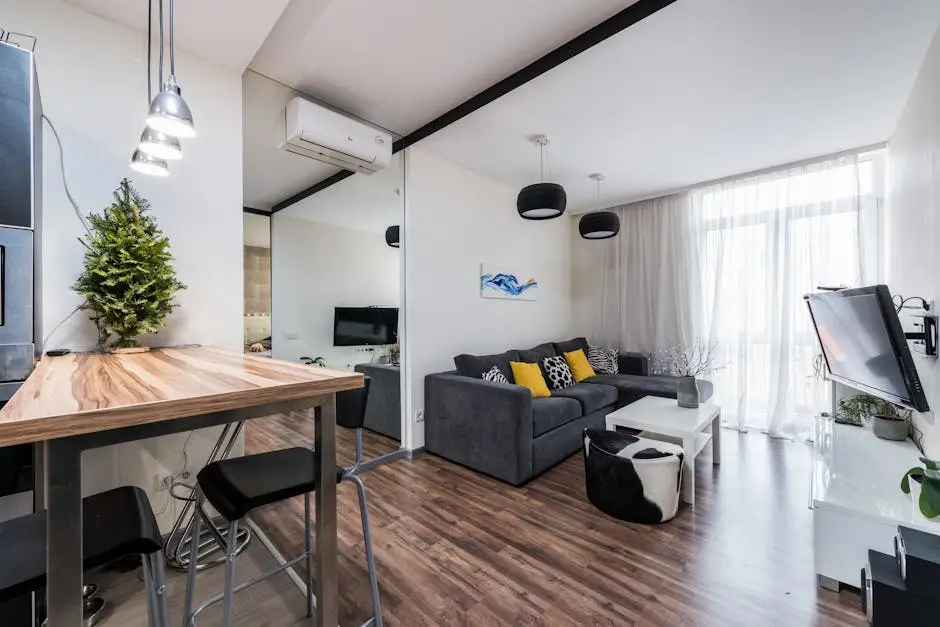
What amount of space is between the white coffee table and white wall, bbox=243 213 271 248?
8.99 ft

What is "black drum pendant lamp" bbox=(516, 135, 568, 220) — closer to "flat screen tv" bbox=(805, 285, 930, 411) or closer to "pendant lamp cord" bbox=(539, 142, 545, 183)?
"pendant lamp cord" bbox=(539, 142, 545, 183)

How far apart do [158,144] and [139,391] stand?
1.12m

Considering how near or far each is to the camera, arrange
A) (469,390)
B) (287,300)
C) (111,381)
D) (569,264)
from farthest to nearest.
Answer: (569,264) < (469,390) < (287,300) < (111,381)

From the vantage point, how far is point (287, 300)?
108 inches

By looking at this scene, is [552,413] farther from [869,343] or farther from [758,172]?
[758,172]

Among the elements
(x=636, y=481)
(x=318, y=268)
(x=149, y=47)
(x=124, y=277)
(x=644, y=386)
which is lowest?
(x=636, y=481)

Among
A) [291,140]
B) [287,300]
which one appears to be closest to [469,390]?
[287,300]

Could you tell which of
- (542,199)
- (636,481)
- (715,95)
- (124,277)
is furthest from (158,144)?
(715,95)

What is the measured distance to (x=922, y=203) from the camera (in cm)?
218

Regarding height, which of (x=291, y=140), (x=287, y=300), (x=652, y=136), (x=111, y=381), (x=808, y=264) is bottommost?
(x=111, y=381)

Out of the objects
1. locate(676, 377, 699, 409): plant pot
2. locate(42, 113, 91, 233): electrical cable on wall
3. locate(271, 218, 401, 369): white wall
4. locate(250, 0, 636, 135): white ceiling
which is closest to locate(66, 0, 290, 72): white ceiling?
locate(250, 0, 636, 135): white ceiling

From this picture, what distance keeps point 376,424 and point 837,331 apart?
353cm

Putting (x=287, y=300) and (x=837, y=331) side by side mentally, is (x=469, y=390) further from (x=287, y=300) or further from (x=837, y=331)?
(x=837, y=331)

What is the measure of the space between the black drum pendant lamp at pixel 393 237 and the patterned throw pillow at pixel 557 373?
76.6 inches
